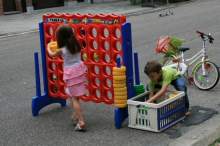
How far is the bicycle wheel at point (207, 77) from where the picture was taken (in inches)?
307

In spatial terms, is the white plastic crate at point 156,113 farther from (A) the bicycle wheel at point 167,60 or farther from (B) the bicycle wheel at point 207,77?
(A) the bicycle wheel at point 167,60

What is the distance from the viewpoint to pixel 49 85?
7.11m

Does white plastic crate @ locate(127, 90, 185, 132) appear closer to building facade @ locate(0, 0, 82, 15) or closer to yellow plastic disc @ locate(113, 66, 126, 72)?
yellow plastic disc @ locate(113, 66, 126, 72)

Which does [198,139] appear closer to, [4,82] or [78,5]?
[4,82]

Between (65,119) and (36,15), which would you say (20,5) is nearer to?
(36,15)

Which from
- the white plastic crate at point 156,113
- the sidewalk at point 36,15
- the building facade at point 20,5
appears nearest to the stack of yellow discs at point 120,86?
the white plastic crate at point 156,113

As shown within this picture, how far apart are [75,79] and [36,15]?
60.6 feet

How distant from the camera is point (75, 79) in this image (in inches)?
241

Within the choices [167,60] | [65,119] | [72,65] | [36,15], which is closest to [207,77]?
[167,60]

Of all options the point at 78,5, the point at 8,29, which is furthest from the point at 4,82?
the point at 78,5

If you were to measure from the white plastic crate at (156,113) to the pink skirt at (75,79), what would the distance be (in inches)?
27.7

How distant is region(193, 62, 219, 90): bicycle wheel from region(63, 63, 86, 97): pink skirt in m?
2.65

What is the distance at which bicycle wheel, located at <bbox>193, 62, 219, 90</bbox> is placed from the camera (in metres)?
7.81

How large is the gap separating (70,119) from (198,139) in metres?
2.06
